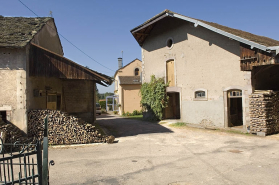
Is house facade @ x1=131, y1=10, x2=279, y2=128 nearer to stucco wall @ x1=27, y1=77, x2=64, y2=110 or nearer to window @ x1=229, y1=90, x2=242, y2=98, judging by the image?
window @ x1=229, y1=90, x2=242, y2=98

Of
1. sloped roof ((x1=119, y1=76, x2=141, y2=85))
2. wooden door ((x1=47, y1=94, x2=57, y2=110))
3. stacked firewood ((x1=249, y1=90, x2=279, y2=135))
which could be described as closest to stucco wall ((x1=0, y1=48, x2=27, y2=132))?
wooden door ((x1=47, y1=94, x2=57, y2=110))

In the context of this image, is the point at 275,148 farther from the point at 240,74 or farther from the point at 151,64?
the point at 151,64

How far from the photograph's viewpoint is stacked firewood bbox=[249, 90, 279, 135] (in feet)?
34.6

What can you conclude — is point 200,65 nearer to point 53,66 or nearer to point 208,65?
point 208,65

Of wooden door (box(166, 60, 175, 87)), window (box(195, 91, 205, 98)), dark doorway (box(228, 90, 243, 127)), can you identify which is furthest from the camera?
wooden door (box(166, 60, 175, 87))

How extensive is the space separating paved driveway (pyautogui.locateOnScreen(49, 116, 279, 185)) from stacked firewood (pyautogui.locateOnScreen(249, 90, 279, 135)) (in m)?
0.77

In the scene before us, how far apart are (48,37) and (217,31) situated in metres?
10.4

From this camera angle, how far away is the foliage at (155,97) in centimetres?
1666

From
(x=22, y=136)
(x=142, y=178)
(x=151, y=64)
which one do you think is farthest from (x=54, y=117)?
(x=151, y=64)

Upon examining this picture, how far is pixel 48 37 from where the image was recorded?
1402 cm

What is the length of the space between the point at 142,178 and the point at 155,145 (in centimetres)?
388

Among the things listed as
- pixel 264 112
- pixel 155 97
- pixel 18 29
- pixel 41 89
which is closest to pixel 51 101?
pixel 41 89

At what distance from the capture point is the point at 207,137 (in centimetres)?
1084

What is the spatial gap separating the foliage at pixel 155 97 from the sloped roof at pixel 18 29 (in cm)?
893
